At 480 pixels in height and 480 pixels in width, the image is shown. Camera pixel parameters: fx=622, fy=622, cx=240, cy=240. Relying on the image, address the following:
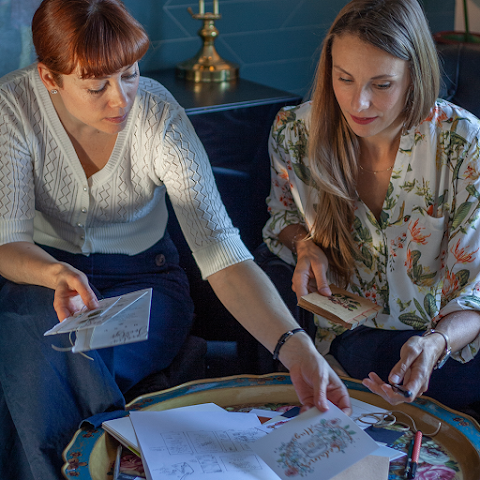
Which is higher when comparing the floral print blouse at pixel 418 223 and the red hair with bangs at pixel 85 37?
the red hair with bangs at pixel 85 37

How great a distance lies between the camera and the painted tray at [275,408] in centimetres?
93

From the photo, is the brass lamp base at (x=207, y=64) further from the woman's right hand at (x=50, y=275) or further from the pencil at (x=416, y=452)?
the pencil at (x=416, y=452)

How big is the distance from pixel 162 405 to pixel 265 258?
56 cm

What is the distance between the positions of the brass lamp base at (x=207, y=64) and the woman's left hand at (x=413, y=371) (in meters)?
1.38

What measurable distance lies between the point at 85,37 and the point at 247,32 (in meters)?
1.46

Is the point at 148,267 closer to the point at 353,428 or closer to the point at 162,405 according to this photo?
the point at 162,405

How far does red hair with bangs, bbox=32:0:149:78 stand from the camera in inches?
45.7

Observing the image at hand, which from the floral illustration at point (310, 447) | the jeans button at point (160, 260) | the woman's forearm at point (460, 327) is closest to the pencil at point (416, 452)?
the floral illustration at point (310, 447)

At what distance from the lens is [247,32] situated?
8.25 feet

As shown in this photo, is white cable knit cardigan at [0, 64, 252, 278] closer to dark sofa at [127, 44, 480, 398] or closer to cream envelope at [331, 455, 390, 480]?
dark sofa at [127, 44, 480, 398]

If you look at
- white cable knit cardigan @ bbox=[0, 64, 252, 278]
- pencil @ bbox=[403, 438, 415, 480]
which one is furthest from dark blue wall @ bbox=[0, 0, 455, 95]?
pencil @ bbox=[403, 438, 415, 480]

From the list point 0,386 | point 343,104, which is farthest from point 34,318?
point 343,104

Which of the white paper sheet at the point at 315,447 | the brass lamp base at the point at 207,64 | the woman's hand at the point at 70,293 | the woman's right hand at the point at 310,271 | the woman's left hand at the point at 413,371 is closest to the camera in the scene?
the white paper sheet at the point at 315,447

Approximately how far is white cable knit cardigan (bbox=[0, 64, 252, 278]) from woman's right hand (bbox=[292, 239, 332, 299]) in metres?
A: 0.14
